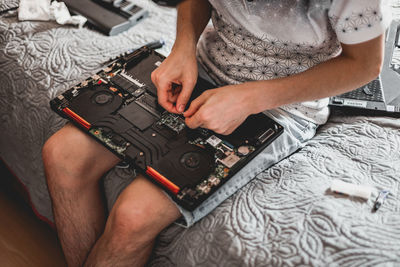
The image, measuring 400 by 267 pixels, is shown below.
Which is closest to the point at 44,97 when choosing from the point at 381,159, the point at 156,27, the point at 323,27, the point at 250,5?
the point at 156,27

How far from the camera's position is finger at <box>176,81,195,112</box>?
0.81 metres

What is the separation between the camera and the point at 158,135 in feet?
2.68

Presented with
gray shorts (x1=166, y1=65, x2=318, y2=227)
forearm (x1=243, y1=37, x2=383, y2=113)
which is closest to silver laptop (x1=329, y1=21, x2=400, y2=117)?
gray shorts (x1=166, y1=65, x2=318, y2=227)

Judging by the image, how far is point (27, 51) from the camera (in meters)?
1.17

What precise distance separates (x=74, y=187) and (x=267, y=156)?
45cm

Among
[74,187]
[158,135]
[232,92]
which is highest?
[232,92]

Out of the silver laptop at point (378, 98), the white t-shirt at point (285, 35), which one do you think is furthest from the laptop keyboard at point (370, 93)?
the white t-shirt at point (285, 35)

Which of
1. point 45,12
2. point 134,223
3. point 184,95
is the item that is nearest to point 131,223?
point 134,223

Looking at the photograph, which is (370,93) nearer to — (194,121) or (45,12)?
(194,121)

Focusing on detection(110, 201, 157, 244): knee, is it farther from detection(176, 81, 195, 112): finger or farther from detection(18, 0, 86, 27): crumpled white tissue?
detection(18, 0, 86, 27): crumpled white tissue

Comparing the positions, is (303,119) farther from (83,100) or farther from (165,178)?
(83,100)

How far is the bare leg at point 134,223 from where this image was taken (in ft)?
2.43

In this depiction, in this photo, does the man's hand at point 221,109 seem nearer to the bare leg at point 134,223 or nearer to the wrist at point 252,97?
the wrist at point 252,97

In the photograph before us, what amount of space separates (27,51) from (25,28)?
120 millimetres
